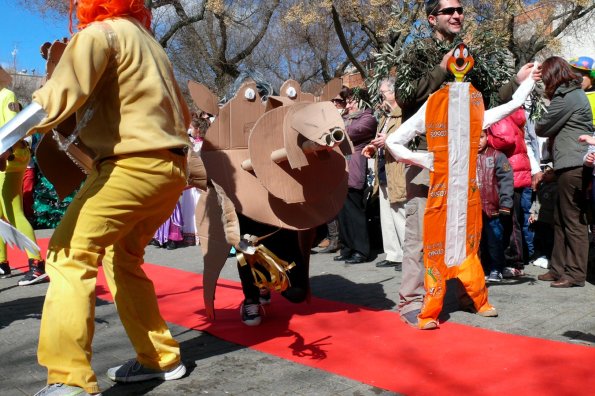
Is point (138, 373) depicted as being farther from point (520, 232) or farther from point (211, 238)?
point (520, 232)

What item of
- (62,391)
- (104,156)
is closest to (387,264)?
(104,156)

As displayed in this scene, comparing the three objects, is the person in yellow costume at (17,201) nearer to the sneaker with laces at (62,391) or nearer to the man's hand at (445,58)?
the sneaker with laces at (62,391)

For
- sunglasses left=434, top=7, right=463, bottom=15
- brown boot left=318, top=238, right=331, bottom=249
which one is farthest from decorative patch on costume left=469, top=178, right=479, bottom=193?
brown boot left=318, top=238, right=331, bottom=249

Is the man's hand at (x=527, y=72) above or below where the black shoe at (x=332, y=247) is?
above

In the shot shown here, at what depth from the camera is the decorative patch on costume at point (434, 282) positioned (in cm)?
397

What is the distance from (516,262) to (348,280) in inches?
60.6

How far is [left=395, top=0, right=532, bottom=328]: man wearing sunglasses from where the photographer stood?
13.3ft

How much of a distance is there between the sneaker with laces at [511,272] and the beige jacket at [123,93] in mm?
3841

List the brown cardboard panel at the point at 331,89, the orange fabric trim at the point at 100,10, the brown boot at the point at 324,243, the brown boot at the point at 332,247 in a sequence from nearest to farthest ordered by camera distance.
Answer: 1. the orange fabric trim at the point at 100,10
2. the brown cardboard panel at the point at 331,89
3. the brown boot at the point at 332,247
4. the brown boot at the point at 324,243

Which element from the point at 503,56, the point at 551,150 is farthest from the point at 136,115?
the point at 551,150

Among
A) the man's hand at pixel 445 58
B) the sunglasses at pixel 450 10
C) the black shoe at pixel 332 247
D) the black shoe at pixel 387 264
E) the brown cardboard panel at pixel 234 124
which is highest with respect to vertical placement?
the sunglasses at pixel 450 10

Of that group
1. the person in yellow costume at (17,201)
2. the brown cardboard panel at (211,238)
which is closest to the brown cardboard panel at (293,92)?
the brown cardboard panel at (211,238)

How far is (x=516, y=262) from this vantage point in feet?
19.2

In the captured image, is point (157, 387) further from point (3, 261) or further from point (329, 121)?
point (3, 261)
